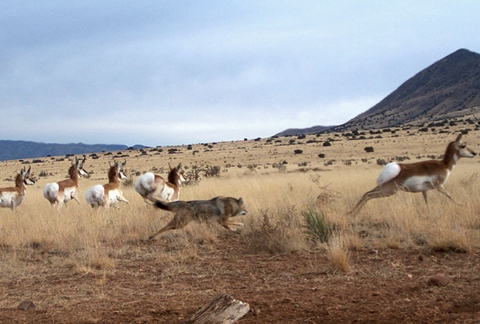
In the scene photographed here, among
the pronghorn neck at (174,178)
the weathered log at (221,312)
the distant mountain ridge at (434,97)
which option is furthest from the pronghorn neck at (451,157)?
the distant mountain ridge at (434,97)

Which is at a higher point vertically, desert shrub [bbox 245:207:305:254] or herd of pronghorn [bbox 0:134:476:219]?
herd of pronghorn [bbox 0:134:476:219]

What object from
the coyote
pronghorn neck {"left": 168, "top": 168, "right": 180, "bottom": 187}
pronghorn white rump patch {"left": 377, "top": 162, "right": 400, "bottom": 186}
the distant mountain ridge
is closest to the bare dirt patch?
the coyote

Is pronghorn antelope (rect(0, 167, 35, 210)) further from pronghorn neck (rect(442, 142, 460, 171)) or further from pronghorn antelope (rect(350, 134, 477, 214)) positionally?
pronghorn neck (rect(442, 142, 460, 171))

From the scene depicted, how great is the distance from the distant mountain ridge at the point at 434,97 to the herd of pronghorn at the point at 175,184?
281 ft

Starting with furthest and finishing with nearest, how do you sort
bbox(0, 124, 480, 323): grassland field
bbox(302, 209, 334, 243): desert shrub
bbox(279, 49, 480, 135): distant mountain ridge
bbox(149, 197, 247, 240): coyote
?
bbox(279, 49, 480, 135): distant mountain ridge
bbox(149, 197, 247, 240): coyote
bbox(302, 209, 334, 243): desert shrub
bbox(0, 124, 480, 323): grassland field

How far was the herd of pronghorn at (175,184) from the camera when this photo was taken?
11766 millimetres

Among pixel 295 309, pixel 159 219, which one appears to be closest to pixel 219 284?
A: pixel 295 309

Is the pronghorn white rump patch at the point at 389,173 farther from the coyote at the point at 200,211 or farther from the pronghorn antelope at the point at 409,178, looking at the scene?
the coyote at the point at 200,211

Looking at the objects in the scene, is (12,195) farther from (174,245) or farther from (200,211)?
(174,245)

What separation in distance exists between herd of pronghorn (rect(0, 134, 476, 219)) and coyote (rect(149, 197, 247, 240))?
50.9 inches

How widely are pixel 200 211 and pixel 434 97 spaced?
128473 millimetres

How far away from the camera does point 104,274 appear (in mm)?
7707

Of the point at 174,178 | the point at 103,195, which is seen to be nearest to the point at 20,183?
the point at 103,195

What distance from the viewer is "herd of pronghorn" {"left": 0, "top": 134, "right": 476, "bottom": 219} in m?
11.8
